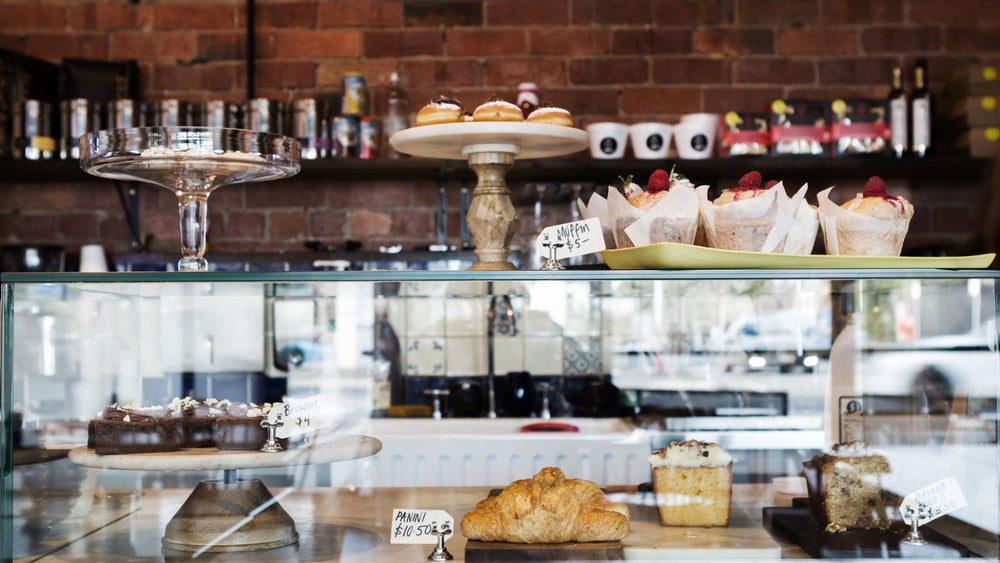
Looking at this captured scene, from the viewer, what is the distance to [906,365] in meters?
2.08

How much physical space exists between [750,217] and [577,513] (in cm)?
47

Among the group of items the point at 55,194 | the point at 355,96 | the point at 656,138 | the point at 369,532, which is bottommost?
the point at 369,532

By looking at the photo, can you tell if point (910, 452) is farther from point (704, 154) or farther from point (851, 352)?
point (704, 154)

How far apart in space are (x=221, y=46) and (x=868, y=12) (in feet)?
6.95

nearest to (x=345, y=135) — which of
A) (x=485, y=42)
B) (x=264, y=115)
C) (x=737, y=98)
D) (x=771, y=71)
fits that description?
(x=264, y=115)

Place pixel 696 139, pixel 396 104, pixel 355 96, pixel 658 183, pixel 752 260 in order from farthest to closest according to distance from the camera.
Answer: pixel 396 104 < pixel 355 96 < pixel 696 139 < pixel 658 183 < pixel 752 260

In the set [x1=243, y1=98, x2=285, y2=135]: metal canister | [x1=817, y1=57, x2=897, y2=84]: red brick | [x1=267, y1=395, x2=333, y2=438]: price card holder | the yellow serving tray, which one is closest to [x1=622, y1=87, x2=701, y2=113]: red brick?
[x1=817, y1=57, x2=897, y2=84]: red brick

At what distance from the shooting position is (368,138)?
9.05 ft

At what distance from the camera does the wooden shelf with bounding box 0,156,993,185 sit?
267cm

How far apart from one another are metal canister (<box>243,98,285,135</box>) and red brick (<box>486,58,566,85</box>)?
2.24 feet

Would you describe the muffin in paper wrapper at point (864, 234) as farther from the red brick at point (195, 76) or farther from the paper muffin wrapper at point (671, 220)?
the red brick at point (195, 76)

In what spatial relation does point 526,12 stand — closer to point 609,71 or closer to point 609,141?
point 609,71

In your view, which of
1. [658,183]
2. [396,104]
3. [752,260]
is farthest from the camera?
[396,104]

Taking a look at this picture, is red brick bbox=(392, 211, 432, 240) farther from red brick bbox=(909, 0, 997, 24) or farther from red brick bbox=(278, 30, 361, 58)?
red brick bbox=(909, 0, 997, 24)
